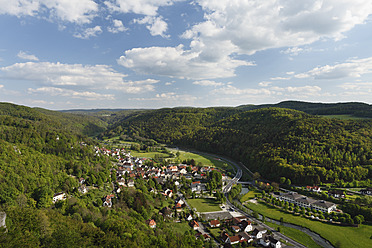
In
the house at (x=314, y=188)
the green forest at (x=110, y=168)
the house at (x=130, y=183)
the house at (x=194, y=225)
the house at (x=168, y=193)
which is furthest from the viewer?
the house at (x=314, y=188)

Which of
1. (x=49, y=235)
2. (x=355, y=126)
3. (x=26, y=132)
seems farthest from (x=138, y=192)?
(x=355, y=126)

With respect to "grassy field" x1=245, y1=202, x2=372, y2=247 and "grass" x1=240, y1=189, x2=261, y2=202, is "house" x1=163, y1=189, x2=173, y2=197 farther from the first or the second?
"grassy field" x1=245, y1=202, x2=372, y2=247

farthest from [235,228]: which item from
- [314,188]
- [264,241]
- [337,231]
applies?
[314,188]

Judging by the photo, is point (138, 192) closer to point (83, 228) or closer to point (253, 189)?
point (83, 228)

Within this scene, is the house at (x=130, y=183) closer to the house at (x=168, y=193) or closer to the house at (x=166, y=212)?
the house at (x=168, y=193)

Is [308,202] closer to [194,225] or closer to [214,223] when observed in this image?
[214,223]

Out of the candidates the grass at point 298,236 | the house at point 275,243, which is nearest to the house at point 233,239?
the house at point 275,243
